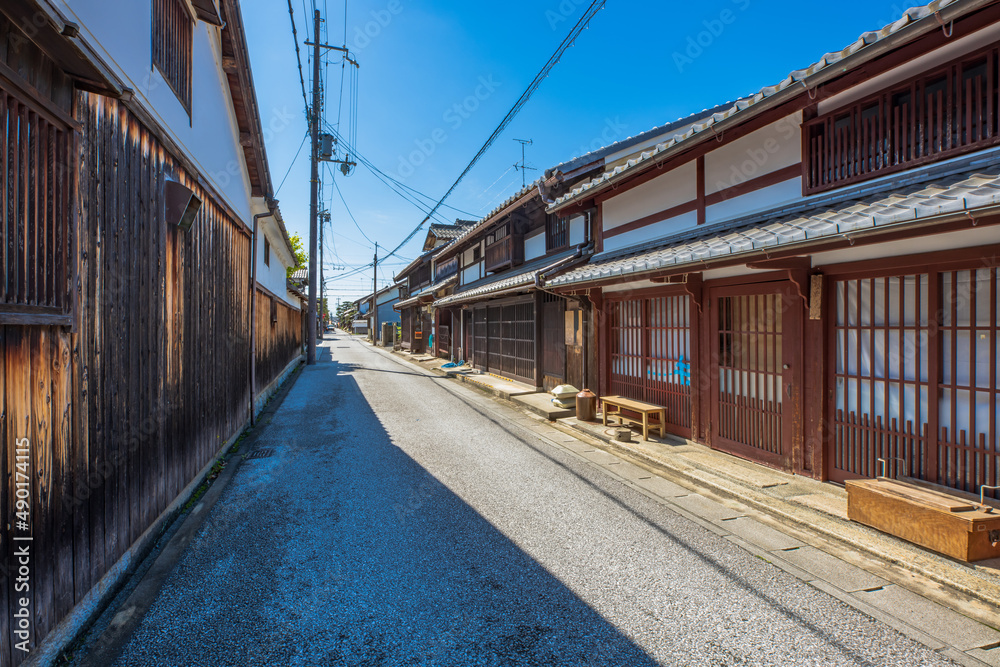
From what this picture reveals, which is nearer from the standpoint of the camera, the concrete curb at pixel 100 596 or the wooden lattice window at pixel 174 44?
the concrete curb at pixel 100 596

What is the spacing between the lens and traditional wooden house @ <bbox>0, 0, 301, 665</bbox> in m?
2.48

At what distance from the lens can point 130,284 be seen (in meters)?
3.86

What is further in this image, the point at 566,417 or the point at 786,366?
the point at 566,417

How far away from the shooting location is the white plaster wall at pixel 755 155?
614 cm

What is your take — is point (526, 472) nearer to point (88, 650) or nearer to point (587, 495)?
point (587, 495)

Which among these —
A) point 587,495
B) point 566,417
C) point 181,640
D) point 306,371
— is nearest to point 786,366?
point 587,495

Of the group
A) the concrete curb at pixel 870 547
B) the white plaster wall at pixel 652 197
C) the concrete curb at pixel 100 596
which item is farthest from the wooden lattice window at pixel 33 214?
the white plaster wall at pixel 652 197

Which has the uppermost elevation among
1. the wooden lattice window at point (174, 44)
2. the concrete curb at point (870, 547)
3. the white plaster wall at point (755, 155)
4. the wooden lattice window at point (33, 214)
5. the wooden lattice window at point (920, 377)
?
the wooden lattice window at point (174, 44)

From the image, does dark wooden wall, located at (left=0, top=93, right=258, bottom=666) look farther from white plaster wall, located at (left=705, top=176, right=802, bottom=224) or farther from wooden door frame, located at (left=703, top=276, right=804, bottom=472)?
white plaster wall, located at (left=705, top=176, right=802, bottom=224)

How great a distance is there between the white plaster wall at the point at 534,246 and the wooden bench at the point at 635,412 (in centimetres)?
587

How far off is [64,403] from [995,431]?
7.30 metres

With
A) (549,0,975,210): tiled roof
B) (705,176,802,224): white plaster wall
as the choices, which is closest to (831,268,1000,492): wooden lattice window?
(705,176,802,224): white plaster wall

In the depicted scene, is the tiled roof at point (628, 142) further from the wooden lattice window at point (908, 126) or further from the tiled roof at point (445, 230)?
the tiled roof at point (445, 230)

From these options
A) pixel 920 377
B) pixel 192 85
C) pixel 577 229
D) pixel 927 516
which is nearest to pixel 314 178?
pixel 577 229
